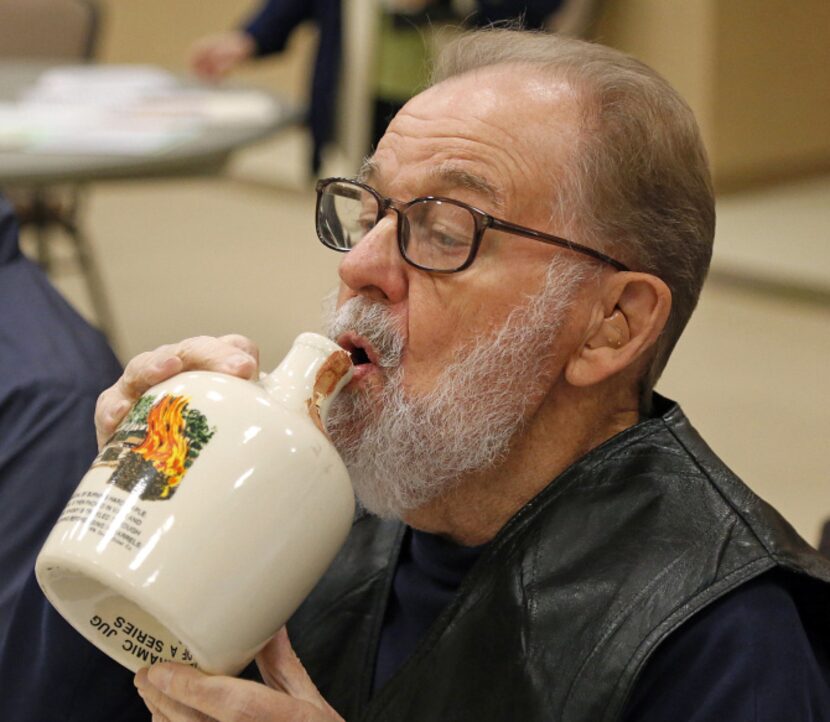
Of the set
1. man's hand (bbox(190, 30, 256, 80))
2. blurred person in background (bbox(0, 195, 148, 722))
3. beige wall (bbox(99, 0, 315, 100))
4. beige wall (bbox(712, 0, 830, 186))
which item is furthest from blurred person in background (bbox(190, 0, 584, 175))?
beige wall (bbox(99, 0, 315, 100))

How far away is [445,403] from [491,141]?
264 millimetres

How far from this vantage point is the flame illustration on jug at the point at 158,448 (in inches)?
38.4

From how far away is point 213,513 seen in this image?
97cm

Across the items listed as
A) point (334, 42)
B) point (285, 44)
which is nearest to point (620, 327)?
point (285, 44)

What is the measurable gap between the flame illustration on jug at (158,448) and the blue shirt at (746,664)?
447 millimetres

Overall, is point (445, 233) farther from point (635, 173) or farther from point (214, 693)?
point (214, 693)

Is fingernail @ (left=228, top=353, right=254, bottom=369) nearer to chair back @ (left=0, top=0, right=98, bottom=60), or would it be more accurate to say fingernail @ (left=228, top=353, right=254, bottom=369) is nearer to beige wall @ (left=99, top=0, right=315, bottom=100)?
chair back @ (left=0, top=0, right=98, bottom=60)

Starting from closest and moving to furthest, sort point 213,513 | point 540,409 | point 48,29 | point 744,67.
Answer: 1. point 213,513
2. point 540,409
3. point 48,29
4. point 744,67

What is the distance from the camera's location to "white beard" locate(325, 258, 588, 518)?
A: 1.24 meters

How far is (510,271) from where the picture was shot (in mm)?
1245

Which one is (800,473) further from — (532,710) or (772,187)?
(772,187)

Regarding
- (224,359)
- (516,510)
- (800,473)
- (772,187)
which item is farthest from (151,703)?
A: (772,187)

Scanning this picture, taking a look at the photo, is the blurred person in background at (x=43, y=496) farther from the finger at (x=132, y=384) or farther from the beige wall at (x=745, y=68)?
the beige wall at (x=745, y=68)

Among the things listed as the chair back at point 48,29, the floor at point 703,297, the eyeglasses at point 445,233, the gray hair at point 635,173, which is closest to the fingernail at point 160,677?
the eyeglasses at point 445,233
